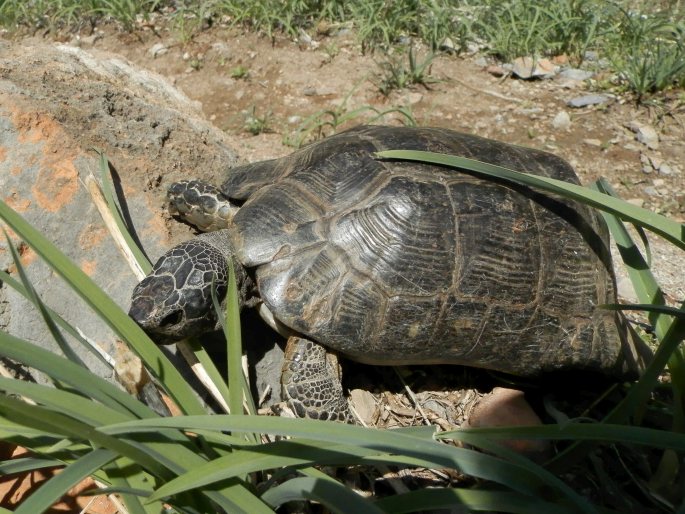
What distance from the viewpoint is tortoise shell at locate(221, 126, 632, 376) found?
2455mm

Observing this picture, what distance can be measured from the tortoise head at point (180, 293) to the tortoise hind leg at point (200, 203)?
379mm

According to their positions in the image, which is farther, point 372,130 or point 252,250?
point 372,130

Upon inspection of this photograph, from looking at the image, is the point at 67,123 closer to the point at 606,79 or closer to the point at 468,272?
the point at 468,272

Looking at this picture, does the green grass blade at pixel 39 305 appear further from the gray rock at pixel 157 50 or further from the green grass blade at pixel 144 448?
the gray rock at pixel 157 50

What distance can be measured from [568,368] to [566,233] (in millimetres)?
591

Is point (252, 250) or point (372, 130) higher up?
point (372, 130)

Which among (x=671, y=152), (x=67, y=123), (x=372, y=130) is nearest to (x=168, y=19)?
(x=67, y=123)

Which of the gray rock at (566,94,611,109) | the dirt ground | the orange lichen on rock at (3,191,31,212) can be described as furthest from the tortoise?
the gray rock at (566,94,611,109)

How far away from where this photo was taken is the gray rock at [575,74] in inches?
211

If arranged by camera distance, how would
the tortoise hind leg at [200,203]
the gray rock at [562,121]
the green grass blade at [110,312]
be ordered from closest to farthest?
1. the green grass blade at [110,312]
2. the tortoise hind leg at [200,203]
3. the gray rock at [562,121]

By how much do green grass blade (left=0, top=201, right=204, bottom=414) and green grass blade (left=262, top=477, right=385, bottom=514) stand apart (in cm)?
38

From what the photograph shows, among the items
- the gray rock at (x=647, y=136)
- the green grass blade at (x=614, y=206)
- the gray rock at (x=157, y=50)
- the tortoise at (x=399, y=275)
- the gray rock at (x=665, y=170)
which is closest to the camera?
the green grass blade at (x=614, y=206)

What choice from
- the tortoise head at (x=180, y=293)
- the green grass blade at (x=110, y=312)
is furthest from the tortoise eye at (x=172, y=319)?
the green grass blade at (x=110, y=312)

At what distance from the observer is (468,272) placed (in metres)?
2.51
